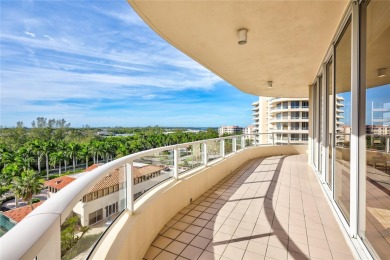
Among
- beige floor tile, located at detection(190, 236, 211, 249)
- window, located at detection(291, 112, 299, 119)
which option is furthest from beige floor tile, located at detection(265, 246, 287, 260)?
window, located at detection(291, 112, 299, 119)

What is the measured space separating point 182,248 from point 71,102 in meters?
98.4

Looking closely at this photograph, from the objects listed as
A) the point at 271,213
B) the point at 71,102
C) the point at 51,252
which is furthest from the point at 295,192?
→ the point at 71,102

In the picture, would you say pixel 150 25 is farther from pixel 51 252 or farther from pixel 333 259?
pixel 333 259

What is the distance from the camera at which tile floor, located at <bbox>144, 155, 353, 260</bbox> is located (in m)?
2.28

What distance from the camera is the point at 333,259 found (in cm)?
215

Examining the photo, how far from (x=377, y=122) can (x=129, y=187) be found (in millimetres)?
2588

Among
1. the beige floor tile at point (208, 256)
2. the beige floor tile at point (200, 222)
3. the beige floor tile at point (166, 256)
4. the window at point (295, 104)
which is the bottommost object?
the beige floor tile at point (166, 256)

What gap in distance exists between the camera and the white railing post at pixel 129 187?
2.12m

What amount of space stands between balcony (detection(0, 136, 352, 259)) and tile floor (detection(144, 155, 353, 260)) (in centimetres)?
1

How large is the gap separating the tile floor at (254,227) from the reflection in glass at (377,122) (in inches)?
18.7

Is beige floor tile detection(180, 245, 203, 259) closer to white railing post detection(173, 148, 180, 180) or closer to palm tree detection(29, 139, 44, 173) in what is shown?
white railing post detection(173, 148, 180, 180)

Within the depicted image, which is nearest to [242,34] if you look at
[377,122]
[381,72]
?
[381,72]

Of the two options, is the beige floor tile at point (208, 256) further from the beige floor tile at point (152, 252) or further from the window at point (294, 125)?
the window at point (294, 125)

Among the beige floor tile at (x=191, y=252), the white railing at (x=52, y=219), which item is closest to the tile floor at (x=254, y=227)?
the beige floor tile at (x=191, y=252)
